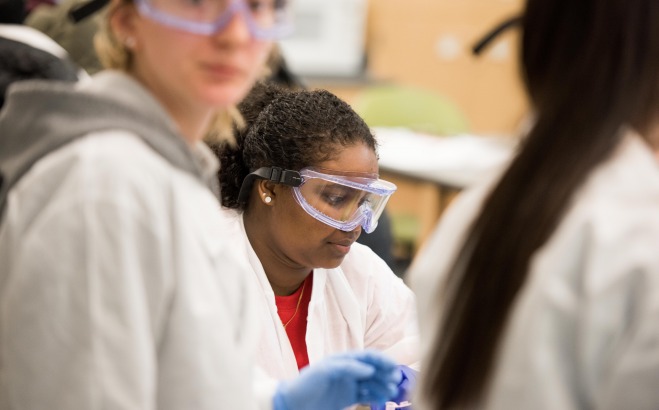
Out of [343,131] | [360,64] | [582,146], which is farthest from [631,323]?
[360,64]

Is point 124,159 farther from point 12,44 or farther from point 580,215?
point 12,44

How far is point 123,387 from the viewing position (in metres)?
1.06

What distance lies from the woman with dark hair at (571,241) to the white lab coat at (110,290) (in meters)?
0.29

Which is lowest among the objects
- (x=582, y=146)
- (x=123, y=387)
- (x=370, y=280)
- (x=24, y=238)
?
(x=370, y=280)

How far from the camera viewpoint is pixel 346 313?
6.61 ft

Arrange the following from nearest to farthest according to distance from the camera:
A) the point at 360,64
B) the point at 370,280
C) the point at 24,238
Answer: the point at 24,238
the point at 370,280
the point at 360,64

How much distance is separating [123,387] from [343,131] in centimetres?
100

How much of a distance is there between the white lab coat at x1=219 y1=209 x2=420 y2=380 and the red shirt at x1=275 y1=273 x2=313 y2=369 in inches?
0.9

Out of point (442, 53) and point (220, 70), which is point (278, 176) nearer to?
point (220, 70)

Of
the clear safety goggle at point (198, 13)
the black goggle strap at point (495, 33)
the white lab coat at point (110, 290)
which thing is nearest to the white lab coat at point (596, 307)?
the black goggle strap at point (495, 33)

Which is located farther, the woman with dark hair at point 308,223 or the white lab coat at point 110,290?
the woman with dark hair at point 308,223

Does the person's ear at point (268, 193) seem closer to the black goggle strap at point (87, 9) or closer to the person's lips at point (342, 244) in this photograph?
the person's lips at point (342, 244)

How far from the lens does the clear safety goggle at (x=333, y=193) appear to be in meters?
1.93

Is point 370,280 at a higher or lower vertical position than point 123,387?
lower
